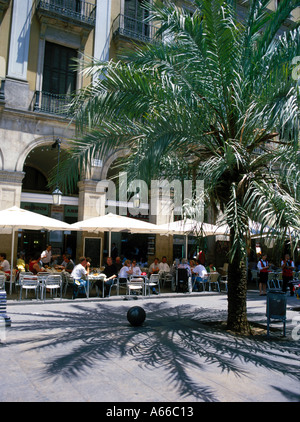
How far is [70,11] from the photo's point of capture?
17031mm

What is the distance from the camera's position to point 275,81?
22.1 feet

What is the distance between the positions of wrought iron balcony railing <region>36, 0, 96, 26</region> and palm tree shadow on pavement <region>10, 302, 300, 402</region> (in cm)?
1368

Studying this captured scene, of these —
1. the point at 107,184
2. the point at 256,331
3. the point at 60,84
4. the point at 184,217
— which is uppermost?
the point at 60,84

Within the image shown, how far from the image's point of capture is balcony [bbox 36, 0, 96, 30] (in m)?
16.3

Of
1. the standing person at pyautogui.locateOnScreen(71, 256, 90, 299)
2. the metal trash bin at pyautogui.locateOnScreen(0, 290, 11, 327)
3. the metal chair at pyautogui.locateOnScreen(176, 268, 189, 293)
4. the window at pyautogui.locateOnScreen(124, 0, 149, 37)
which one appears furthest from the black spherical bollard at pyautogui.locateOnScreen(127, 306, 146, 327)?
the window at pyautogui.locateOnScreen(124, 0, 149, 37)

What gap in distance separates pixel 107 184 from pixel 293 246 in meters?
11.8

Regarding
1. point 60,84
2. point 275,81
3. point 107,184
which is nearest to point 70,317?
point 275,81

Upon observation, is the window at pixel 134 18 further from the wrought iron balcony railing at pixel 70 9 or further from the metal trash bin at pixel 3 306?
the metal trash bin at pixel 3 306

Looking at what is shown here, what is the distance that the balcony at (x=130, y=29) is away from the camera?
1798 cm

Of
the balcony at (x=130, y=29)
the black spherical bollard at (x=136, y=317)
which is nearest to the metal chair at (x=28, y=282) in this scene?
the black spherical bollard at (x=136, y=317)

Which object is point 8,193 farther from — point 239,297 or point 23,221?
point 239,297

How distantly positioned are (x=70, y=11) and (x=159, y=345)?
16148mm

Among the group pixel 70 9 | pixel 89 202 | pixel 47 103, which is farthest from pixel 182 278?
pixel 70 9
